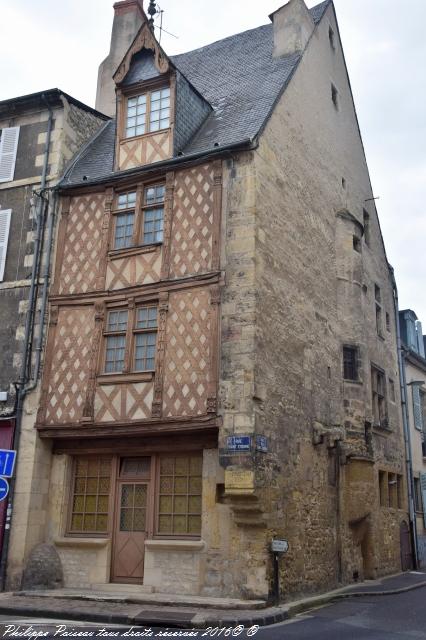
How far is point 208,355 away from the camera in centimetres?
1013

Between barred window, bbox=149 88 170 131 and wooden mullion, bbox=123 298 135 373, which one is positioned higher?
barred window, bbox=149 88 170 131

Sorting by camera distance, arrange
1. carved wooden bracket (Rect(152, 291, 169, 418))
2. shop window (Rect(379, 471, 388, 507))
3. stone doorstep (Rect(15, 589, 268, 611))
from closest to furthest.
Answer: stone doorstep (Rect(15, 589, 268, 611)), carved wooden bracket (Rect(152, 291, 169, 418)), shop window (Rect(379, 471, 388, 507))

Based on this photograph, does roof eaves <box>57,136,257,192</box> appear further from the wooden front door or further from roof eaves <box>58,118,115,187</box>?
the wooden front door

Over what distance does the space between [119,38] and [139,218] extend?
746 centimetres

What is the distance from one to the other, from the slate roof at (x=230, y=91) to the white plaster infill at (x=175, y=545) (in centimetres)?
636

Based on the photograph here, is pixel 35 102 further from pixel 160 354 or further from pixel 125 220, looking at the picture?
pixel 160 354

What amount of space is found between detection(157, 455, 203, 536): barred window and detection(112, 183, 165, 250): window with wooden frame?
12.6 ft

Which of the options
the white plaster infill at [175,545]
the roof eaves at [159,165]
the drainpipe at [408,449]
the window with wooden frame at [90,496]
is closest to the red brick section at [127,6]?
the roof eaves at [159,165]

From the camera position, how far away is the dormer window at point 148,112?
12190 millimetres

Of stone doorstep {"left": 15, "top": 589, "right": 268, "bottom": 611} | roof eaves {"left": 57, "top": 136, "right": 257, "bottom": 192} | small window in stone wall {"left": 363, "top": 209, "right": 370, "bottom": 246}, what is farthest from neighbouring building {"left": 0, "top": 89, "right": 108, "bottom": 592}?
small window in stone wall {"left": 363, "top": 209, "right": 370, "bottom": 246}

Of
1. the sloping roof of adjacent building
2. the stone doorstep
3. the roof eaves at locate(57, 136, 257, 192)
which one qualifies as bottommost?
the stone doorstep

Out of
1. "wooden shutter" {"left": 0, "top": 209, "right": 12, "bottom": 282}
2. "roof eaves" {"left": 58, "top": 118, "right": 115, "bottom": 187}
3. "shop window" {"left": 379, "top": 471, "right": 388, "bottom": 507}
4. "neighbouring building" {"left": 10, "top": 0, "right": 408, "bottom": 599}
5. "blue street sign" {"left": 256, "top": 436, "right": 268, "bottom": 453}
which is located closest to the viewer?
"blue street sign" {"left": 256, "top": 436, "right": 268, "bottom": 453}

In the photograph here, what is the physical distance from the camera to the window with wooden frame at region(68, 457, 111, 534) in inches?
426

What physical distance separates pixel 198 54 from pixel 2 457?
13.4m
